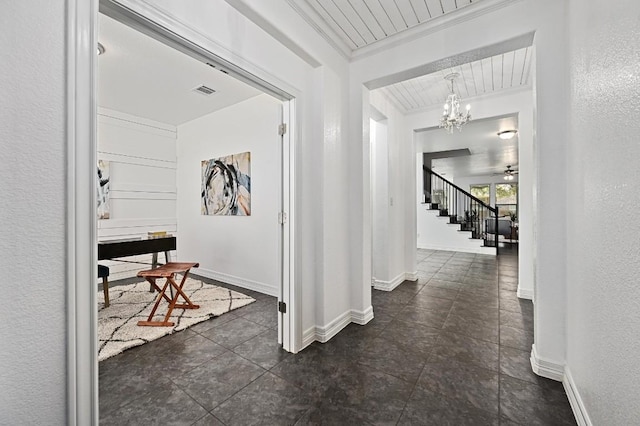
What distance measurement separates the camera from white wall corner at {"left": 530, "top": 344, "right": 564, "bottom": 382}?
1807 millimetres

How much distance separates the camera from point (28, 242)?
95 cm

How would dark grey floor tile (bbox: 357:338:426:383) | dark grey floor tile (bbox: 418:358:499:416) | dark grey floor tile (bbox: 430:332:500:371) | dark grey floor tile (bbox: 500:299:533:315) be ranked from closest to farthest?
dark grey floor tile (bbox: 418:358:499:416)
dark grey floor tile (bbox: 357:338:426:383)
dark grey floor tile (bbox: 430:332:500:371)
dark grey floor tile (bbox: 500:299:533:315)

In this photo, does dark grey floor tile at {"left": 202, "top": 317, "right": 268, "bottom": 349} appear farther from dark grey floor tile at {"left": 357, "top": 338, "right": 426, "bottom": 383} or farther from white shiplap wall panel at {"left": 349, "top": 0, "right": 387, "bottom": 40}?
white shiplap wall panel at {"left": 349, "top": 0, "right": 387, "bottom": 40}

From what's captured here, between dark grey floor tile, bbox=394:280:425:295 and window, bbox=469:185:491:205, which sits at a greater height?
window, bbox=469:185:491:205

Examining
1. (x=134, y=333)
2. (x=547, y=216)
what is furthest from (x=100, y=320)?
(x=547, y=216)

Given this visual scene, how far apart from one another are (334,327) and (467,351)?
113cm

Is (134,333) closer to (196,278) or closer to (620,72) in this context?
(196,278)

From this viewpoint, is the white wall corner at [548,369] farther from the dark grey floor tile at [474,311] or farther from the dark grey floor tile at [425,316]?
the dark grey floor tile at [474,311]

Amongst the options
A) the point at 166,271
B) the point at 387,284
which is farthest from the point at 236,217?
the point at 387,284

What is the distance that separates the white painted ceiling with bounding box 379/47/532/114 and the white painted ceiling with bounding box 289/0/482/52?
3.25 ft

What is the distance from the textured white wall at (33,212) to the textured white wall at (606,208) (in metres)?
2.08

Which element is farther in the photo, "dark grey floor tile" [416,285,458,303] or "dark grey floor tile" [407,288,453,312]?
"dark grey floor tile" [416,285,458,303]

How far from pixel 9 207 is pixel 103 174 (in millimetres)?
4068

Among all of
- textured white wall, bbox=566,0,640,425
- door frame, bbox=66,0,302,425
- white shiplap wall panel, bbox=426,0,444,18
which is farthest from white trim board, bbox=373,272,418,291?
door frame, bbox=66,0,302,425
